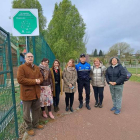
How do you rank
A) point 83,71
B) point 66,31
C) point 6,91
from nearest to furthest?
1. point 6,91
2. point 83,71
3. point 66,31

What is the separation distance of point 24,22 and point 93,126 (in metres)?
3.18

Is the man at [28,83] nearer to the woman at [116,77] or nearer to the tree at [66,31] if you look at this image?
the woman at [116,77]

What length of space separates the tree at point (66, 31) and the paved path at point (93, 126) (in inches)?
517

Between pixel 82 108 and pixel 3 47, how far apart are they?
10.9 feet

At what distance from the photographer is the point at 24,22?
9.57ft

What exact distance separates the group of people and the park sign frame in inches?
31.9

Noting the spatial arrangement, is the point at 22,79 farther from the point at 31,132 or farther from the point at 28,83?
the point at 31,132

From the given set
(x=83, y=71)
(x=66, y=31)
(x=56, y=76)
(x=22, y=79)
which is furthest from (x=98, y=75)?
(x=66, y=31)

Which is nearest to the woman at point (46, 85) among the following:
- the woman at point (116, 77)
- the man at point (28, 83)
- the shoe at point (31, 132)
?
the man at point (28, 83)

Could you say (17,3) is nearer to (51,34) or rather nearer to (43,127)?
(51,34)

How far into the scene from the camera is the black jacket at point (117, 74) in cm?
361

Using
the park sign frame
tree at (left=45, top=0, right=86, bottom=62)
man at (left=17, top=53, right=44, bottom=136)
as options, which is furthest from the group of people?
tree at (left=45, top=0, right=86, bottom=62)

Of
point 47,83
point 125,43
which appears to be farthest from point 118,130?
point 125,43

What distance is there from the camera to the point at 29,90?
2518mm
